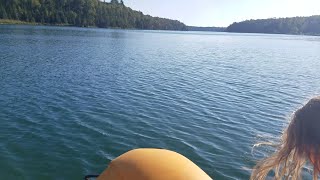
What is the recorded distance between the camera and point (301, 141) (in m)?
3.83

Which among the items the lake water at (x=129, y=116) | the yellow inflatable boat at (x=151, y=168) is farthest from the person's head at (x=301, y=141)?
the lake water at (x=129, y=116)

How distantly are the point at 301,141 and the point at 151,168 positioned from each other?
2.07m

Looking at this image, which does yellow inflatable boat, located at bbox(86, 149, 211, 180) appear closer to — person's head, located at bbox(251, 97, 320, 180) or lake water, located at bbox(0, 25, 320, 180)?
person's head, located at bbox(251, 97, 320, 180)

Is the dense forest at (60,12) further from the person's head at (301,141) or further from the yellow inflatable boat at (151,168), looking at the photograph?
the person's head at (301,141)

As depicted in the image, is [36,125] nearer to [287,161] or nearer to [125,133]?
[125,133]

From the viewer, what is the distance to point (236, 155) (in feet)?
43.0

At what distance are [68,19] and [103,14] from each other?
1149 inches

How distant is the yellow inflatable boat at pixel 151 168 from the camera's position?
4633 millimetres

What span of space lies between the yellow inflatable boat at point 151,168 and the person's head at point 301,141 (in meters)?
1.26

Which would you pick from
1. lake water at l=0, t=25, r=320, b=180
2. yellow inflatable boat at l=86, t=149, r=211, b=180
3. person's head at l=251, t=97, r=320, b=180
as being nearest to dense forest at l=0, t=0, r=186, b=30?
lake water at l=0, t=25, r=320, b=180

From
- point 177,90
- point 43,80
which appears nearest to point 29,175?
point 177,90

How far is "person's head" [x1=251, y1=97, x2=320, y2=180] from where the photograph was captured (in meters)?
3.76

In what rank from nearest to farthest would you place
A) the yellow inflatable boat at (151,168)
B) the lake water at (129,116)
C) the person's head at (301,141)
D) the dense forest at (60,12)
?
1. the person's head at (301,141)
2. the yellow inflatable boat at (151,168)
3. the lake water at (129,116)
4. the dense forest at (60,12)

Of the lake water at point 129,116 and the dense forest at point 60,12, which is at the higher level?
the dense forest at point 60,12
